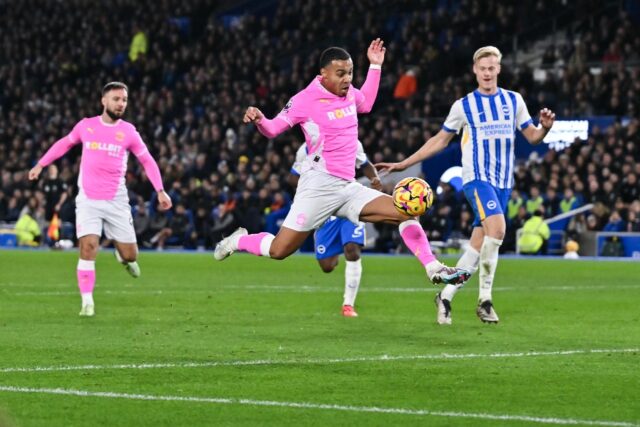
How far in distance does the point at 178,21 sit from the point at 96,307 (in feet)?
116

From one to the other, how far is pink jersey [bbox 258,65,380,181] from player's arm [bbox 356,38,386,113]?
23cm

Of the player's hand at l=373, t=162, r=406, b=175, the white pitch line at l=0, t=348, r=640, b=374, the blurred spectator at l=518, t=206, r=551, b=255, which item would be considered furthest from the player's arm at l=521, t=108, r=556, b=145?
the blurred spectator at l=518, t=206, r=551, b=255

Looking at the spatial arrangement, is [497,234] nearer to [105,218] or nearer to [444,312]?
[444,312]

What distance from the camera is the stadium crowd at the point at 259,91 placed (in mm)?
32531

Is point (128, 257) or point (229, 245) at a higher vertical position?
point (229, 245)

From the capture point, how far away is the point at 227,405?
26.2 feet

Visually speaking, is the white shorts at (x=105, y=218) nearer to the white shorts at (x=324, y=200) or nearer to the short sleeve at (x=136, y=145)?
the short sleeve at (x=136, y=145)

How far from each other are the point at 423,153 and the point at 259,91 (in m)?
28.1

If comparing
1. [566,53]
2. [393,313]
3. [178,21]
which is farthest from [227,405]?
[178,21]

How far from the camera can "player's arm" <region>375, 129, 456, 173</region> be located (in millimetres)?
12961

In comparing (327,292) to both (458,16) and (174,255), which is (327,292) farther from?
(458,16)

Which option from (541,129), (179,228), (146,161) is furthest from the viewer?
(179,228)

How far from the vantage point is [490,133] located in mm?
13586

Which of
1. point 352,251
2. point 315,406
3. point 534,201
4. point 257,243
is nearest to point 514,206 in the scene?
point 534,201
